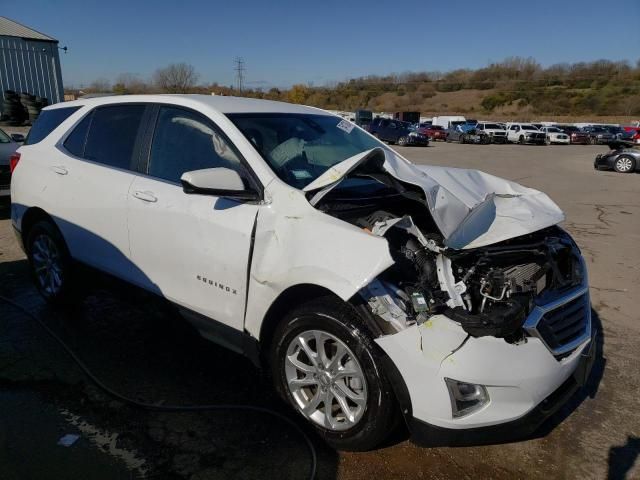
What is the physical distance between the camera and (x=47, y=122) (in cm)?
430

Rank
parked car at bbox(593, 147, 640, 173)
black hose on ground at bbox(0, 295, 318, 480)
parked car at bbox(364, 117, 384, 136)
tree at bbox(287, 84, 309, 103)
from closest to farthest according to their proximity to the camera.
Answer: black hose on ground at bbox(0, 295, 318, 480)
parked car at bbox(593, 147, 640, 173)
parked car at bbox(364, 117, 384, 136)
tree at bbox(287, 84, 309, 103)

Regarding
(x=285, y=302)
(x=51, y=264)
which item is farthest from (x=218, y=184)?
(x=51, y=264)

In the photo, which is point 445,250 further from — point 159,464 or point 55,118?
point 55,118

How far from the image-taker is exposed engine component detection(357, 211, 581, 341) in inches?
85.0

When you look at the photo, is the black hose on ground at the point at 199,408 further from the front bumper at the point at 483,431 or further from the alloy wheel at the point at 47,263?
the alloy wheel at the point at 47,263

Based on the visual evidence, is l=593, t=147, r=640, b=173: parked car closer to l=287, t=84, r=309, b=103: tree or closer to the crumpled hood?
the crumpled hood

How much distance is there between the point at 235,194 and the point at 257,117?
759 millimetres

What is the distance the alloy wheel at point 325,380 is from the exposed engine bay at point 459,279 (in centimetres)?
32

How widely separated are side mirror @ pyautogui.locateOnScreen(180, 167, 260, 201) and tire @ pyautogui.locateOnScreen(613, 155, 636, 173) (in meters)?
18.7

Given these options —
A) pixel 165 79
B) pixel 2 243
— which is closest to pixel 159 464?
pixel 2 243

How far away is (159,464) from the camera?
239cm

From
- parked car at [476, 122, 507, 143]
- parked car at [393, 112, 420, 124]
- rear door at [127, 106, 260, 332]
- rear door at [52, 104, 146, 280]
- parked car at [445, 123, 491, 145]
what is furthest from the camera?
parked car at [393, 112, 420, 124]

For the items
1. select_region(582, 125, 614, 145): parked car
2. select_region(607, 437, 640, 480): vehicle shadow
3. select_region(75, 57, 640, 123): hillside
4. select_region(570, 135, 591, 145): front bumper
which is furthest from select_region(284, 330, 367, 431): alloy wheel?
select_region(75, 57, 640, 123): hillside

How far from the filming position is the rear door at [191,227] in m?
2.72
